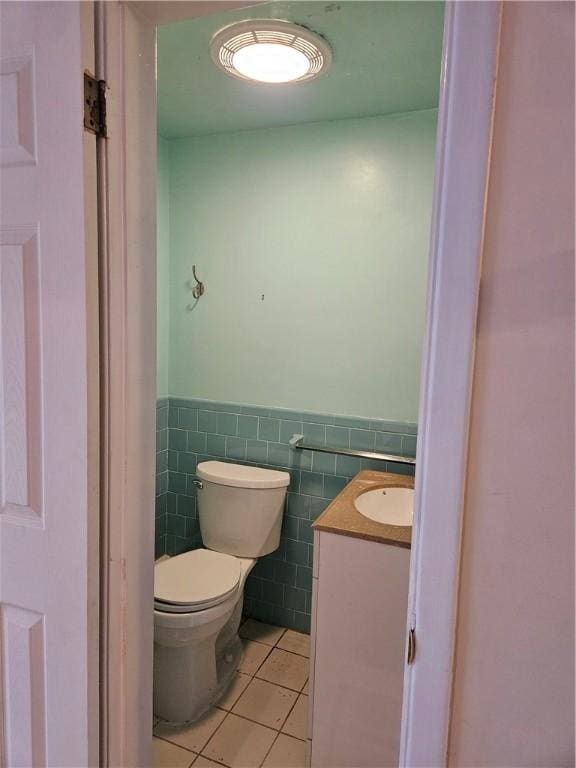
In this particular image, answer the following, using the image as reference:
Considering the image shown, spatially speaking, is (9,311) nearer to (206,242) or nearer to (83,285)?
(83,285)

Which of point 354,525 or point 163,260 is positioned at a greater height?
point 163,260

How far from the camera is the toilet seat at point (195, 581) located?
1.74 meters

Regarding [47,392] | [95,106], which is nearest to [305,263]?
[95,106]

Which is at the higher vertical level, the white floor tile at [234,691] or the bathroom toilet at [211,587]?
the bathroom toilet at [211,587]

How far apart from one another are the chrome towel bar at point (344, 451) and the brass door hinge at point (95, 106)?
1496mm

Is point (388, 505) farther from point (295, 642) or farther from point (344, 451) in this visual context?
point (295, 642)

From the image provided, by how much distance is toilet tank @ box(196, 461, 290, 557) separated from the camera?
2.11m

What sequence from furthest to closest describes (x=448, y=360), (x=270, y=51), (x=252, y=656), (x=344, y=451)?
(x=252, y=656) → (x=344, y=451) → (x=270, y=51) → (x=448, y=360)

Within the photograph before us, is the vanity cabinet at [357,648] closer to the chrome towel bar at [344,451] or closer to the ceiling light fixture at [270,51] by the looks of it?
the chrome towel bar at [344,451]

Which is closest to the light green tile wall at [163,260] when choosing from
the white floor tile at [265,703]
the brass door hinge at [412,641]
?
the white floor tile at [265,703]

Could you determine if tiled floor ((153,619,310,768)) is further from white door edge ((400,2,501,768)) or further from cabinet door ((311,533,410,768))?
white door edge ((400,2,501,768))

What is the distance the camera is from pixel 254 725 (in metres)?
1.81

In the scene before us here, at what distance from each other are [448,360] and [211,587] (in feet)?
4.96

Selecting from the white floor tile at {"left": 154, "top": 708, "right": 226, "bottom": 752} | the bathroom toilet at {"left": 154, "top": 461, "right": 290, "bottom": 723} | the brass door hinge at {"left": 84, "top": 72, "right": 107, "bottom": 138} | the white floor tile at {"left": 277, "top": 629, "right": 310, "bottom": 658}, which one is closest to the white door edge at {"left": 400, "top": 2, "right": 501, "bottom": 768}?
the brass door hinge at {"left": 84, "top": 72, "right": 107, "bottom": 138}
